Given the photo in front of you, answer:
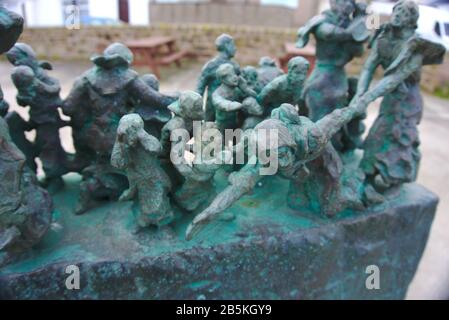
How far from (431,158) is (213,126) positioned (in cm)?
433

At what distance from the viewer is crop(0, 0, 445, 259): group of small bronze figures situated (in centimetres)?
193

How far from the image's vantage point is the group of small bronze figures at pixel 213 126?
193cm

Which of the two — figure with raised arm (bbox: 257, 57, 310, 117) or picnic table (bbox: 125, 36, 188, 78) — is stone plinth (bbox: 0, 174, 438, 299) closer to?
figure with raised arm (bbox: 257, 57, 310, 117)

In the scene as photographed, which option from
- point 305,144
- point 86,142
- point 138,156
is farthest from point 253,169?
point 86,142

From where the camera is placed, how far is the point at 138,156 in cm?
200

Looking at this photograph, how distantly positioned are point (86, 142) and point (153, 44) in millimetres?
6041

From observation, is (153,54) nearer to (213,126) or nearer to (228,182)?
(228,182)

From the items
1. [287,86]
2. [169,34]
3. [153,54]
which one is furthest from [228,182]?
[169,34]

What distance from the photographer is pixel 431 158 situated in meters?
5.44
